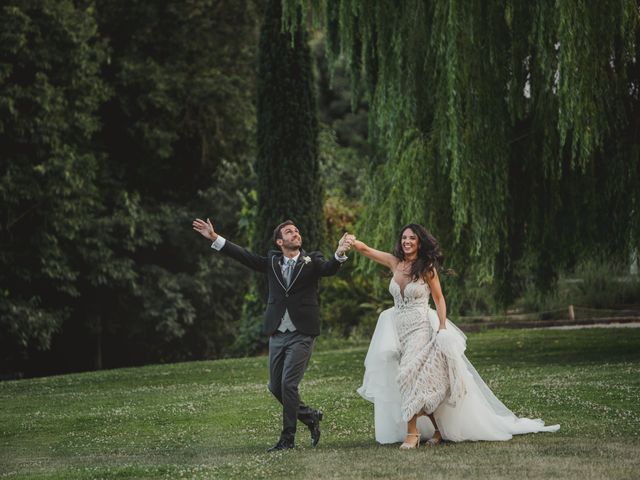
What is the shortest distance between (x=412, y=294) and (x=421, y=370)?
637 millimetres

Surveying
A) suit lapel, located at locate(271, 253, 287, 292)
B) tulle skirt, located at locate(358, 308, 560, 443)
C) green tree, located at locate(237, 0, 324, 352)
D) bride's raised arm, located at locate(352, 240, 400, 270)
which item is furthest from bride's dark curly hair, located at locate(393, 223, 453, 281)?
green tree, located at locate(237, 0, 324, 352)

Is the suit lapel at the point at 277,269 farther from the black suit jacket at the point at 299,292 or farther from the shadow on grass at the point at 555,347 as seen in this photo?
the shadow on grass at the point at 555,347

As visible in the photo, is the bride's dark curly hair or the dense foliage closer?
the bride's dark curly hair

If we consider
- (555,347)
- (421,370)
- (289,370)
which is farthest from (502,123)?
(555,347)

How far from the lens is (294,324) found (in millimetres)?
8766

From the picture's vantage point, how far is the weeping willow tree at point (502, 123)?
12359 mm

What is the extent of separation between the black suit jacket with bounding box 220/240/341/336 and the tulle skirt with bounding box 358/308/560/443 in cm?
61

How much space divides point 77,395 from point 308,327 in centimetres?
840

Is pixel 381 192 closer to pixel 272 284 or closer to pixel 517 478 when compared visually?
pixel 272 284

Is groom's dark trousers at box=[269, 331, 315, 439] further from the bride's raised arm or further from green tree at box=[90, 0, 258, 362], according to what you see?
green tree at box=[90, 0, 258, 362]

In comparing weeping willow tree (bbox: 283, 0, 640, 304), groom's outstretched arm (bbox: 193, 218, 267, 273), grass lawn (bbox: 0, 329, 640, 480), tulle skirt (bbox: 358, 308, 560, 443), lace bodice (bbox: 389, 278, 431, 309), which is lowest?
grass lawn (bbox: 0, 329, 640, 480)

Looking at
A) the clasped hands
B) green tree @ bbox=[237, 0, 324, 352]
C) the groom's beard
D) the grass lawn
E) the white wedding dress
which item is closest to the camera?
the grass lawn

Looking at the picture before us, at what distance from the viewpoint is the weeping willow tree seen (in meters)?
12.4

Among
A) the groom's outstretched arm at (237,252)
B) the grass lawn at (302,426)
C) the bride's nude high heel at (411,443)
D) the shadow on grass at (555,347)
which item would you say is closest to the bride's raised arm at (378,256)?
the groom's outstretched arm at (237,252)
